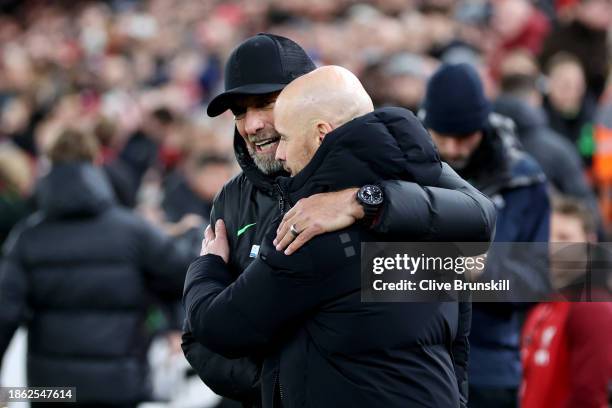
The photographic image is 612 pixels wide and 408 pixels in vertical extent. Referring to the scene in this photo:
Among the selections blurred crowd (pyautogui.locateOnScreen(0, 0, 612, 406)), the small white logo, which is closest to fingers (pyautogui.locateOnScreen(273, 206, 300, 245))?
the small white logo

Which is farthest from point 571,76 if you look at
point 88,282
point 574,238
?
point 88,282

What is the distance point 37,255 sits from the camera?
5.90m

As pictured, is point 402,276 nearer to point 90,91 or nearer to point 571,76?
point 571,76

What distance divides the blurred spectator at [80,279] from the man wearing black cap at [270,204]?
7.10ft

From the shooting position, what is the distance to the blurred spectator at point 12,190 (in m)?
8.40

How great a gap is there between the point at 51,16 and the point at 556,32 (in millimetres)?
13265

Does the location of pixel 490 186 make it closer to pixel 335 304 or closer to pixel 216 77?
pixel 335 304

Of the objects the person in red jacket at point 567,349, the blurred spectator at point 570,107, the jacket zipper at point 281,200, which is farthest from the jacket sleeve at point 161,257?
the blurred spectator at point 570,107

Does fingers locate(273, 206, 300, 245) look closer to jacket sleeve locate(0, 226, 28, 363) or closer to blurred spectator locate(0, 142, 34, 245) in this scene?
jacket sleeve locate(0, 226, 28, 363)

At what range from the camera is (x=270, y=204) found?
146 inches

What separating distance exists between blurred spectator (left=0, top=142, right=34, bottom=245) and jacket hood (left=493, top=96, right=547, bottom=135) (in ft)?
11.6

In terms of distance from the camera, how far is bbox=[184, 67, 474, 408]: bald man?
10.2 feet

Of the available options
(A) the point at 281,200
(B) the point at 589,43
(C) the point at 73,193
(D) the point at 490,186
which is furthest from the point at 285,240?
(B) the point at 589,43

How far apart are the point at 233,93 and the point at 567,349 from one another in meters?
1.97
